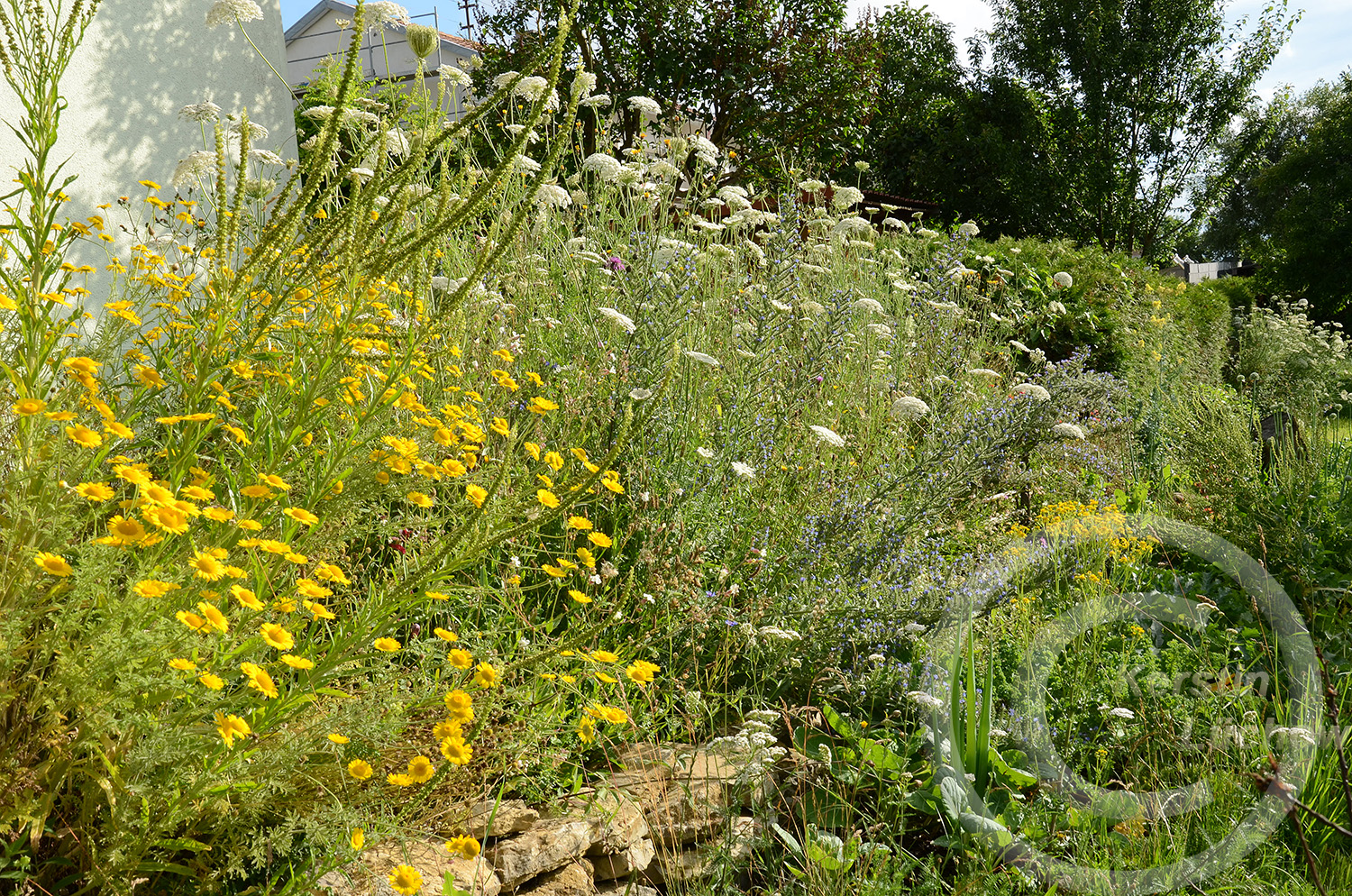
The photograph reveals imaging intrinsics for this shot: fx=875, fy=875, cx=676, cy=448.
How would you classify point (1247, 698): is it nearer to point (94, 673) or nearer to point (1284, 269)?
point (94, 673)

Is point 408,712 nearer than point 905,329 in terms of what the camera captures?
Yes

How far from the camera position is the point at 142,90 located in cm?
583

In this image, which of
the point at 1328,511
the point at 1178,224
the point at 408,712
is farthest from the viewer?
the point at 1178,224

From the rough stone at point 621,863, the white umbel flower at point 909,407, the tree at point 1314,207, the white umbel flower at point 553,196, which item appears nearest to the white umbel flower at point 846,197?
the white umbel flower at point 553,196

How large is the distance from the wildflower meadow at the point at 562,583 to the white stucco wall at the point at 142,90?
1627 mm

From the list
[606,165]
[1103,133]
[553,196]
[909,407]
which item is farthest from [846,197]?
[1103,133]

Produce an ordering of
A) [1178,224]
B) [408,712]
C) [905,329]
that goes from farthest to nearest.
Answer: [1178,224] < [905,329] < [408,712]

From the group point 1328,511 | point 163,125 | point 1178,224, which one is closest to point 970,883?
point 1328,511

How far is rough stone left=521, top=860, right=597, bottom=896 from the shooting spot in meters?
1.90

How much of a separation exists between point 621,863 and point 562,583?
821 millimetres

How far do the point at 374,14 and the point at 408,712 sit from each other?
8.87 ft

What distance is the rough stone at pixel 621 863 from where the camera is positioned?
6.68 ft

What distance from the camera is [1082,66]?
19078 mm

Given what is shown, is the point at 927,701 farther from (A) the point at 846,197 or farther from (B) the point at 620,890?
(A) the point at 846,197
